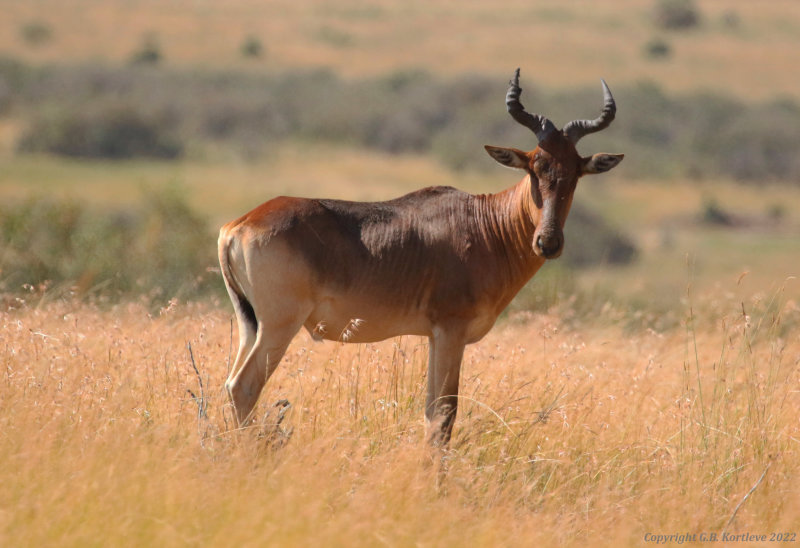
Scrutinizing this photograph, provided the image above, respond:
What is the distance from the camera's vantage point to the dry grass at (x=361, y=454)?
659 centimetres

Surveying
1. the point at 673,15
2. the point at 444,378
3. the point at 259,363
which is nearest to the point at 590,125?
the point at 444,378

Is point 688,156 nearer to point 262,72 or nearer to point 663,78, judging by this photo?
point 663,78

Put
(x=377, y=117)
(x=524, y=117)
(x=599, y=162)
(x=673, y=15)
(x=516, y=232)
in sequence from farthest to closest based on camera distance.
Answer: (x=673, y=15), (x=377, y=117), (x=516, y=232), (x=599, y=162), (x=524, y=117)

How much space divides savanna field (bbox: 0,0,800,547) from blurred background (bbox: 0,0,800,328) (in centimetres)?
19

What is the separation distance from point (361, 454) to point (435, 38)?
243 feet

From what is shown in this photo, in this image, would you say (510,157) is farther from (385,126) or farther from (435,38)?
(435,38)

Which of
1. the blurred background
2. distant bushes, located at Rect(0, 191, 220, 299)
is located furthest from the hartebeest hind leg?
distant bushes, located at Rect(0, 191, 220, 299)

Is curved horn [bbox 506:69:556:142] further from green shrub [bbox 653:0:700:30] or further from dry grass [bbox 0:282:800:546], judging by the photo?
green shrub [bbox 653:0:700:30]

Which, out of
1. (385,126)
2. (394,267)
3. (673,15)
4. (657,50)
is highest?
(673,15)

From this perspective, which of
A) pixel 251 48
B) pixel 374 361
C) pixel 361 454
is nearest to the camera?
pixel 361 454

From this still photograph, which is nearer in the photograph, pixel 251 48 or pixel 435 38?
pixel 251 48

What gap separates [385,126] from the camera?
182 ft

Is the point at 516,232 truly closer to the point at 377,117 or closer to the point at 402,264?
the point at 402,264

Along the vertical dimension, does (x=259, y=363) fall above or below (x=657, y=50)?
below
